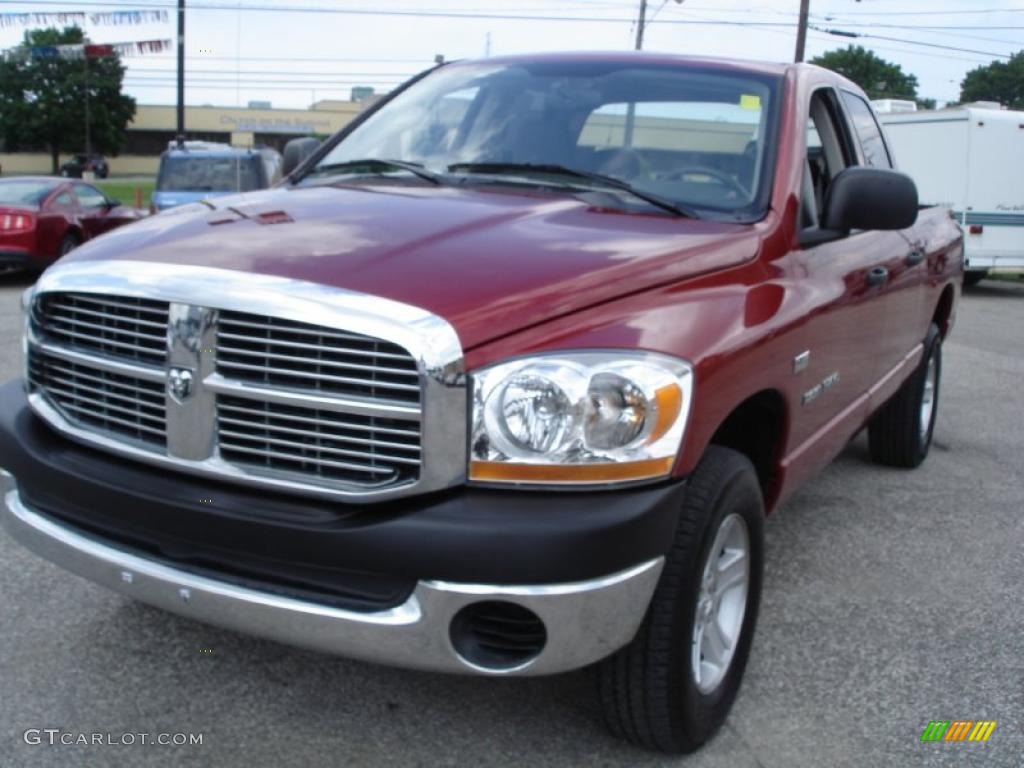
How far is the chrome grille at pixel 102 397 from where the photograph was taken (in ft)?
8.92

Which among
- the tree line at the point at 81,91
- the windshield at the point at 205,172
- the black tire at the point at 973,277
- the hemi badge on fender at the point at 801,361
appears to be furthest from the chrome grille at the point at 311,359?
the tree line at the point at 81,91

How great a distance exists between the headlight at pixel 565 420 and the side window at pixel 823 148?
159 centimetres

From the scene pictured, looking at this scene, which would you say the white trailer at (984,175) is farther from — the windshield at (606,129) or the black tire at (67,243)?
the windshield at (606,129)

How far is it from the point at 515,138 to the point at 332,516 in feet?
5.82

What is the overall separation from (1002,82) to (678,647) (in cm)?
9420

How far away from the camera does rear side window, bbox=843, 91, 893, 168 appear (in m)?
4.66

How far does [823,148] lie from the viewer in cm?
423

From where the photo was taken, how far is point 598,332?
2.55 m

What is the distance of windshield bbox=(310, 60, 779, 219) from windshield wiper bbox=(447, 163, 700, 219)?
0.01m

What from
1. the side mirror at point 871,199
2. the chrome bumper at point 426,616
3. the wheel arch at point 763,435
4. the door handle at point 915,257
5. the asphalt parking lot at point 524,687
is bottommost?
the asphalt parking lot at point 524,687

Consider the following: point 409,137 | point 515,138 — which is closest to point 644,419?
point 515,138

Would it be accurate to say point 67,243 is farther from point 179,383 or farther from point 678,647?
point 678,647

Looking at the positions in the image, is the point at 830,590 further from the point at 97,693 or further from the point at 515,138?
the point at 97,693

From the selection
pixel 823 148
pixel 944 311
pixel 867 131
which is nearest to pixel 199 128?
pixel 944 311
